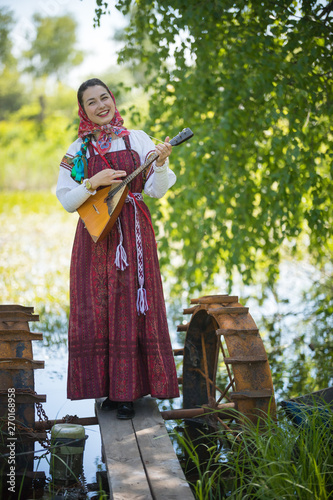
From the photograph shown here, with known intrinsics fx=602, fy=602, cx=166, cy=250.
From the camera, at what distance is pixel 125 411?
10.3 ft

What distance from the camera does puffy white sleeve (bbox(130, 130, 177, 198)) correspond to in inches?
123

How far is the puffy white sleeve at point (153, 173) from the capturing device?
3125mm

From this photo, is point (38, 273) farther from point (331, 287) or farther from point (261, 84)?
point (261, 84)

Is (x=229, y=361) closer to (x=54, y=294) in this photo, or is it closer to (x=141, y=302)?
(x=141, y=302)

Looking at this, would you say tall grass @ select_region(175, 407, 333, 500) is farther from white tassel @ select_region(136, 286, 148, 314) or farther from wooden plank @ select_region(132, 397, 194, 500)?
white tassel @ select_region(136, 286, 148, 314)

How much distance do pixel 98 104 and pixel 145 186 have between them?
1.65 feet

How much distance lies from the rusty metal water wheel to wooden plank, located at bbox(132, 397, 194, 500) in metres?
0.24

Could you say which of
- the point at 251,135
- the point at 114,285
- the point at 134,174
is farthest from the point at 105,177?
the point at 251,135

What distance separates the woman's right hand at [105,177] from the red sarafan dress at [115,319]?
0.14 m

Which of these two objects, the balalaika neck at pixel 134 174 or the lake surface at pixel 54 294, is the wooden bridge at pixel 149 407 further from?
the balalaika neck at pixel 134 174

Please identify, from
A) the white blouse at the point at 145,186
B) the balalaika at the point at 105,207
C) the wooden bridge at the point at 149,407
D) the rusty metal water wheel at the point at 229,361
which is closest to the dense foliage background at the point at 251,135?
the rusty metal water wheel at the point at 229,361

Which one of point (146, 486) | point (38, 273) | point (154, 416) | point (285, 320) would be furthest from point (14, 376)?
point (38, 273)

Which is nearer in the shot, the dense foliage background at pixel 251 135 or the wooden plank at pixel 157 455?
the wooden plank at pixel 157 455

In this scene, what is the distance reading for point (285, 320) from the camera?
20.7ft
